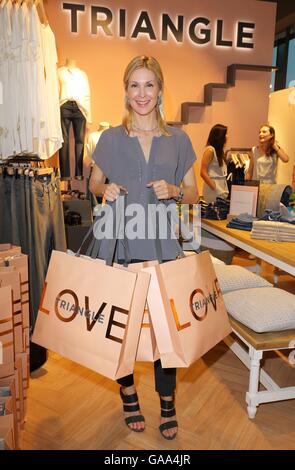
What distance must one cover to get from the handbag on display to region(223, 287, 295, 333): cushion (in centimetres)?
79

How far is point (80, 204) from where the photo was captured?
354cm

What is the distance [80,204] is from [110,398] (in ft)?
6.34

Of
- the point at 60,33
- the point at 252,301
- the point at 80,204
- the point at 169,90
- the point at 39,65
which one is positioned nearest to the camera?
the point at 252,301

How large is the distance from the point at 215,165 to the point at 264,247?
2096 millimetres

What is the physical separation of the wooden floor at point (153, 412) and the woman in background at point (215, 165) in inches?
80.0

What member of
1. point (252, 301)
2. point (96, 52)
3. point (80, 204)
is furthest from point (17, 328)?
point (96, 52)

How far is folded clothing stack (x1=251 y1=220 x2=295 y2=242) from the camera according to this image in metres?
2.29

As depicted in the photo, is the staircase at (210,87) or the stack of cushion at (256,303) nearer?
the stack of cushion at (256,303)

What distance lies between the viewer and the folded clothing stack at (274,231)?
7.52 feet

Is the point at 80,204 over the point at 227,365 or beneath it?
over

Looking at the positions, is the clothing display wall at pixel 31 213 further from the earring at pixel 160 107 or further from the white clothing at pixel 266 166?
the white clothing at pixel 266 166

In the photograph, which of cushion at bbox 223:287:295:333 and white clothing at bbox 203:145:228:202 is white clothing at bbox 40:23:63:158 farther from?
white clothing at bbox 203:145:228:202

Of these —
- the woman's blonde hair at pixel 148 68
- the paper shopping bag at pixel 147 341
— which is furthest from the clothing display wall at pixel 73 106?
the paper shopping bag at pixel 147 341

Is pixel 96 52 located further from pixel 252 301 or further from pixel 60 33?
pixel 252 301
